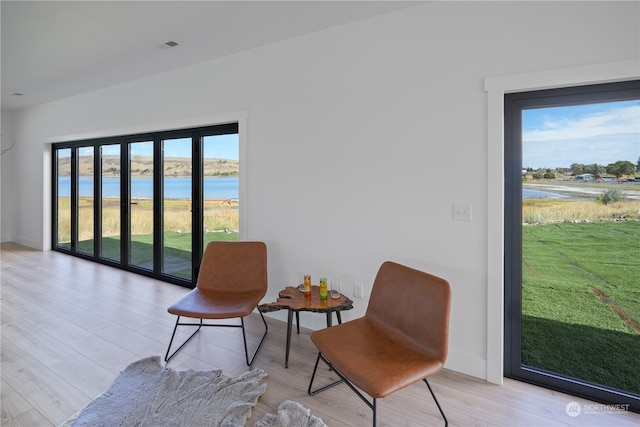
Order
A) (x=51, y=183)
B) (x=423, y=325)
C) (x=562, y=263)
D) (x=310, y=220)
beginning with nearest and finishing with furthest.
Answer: (x=423, y=325)
(x=562, y=263)
(x=310, y=220)
(x=51, y=183)

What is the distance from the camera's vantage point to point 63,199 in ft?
19.2

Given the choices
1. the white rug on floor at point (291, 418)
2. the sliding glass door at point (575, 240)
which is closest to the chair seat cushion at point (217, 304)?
the white rug on floor at point (291, 418)

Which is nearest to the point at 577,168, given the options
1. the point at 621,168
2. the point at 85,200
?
the point at 621,168

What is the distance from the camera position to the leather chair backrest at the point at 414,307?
1.73 meters

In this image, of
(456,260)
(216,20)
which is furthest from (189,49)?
(456,260)

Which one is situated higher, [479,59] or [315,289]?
[479,59]

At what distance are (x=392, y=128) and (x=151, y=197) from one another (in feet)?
11.7

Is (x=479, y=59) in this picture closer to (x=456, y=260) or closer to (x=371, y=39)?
(x=371, y=39)

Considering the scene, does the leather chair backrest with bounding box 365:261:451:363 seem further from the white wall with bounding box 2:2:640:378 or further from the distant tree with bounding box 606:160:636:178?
the distant tree with bounding box 606:160:636:178

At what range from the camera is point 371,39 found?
256 centimetres

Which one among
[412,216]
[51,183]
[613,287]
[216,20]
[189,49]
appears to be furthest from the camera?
[51,183]

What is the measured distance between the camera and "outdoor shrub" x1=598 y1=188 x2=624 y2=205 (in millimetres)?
1994

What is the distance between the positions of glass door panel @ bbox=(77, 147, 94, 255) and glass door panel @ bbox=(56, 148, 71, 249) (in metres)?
0.37

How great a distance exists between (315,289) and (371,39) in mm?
2143
